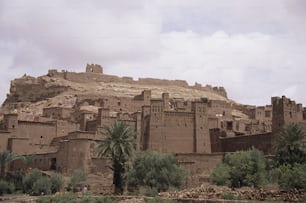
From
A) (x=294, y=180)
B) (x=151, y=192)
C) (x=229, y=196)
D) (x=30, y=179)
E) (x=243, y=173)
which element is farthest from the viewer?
(x=30, y=179)

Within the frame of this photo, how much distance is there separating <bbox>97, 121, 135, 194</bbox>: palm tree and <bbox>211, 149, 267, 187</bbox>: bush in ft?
19.5

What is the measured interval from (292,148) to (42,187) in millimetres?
17212

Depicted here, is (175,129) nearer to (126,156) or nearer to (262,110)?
(126,156)

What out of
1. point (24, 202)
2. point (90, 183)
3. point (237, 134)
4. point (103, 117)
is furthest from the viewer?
point (237, 134)

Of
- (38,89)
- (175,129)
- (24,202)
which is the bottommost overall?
(24,202)

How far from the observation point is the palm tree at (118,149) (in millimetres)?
36662

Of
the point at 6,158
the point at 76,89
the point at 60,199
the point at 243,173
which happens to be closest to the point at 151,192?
the point at 60,199

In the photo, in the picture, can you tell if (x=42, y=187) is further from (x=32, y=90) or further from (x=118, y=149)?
(x=32, y=90)

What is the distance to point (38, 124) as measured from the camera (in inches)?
1948

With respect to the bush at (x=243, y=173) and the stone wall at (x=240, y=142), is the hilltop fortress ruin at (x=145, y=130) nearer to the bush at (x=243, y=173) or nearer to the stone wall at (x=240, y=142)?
the stone wall at (x=240, y=142)

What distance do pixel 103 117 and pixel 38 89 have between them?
29316mm

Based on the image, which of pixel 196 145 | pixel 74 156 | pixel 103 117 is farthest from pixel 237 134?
pixel 74 156

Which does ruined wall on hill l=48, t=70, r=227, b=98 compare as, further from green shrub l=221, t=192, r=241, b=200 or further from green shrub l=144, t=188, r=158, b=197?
green shrub l=221, t=192, r=241, b=200

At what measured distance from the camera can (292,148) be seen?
120 ft
